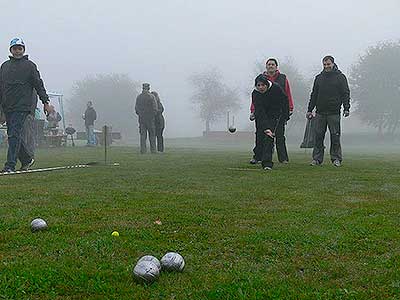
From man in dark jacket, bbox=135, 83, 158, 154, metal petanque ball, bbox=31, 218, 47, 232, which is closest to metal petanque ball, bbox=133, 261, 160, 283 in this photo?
metal petanque ball, bbox=31, 218, 47, 232

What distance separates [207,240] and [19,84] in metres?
6.23

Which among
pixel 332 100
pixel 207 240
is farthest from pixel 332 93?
pixel 207 240

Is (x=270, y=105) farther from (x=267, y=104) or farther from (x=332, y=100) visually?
(x=332, y=100)

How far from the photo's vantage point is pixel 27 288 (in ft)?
9.23

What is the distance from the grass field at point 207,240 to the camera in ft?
9.32

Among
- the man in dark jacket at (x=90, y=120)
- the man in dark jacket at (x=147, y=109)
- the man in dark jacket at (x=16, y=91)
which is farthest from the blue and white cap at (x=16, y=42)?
the man in dark jacket at (x=90, y=120)

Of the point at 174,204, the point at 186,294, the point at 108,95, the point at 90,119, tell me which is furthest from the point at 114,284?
the point at 108,95

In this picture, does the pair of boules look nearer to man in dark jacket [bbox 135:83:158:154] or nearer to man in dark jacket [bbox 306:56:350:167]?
man in dark jacket [bbox 306:56:350:167]

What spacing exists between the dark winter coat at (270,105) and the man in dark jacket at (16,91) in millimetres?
3743

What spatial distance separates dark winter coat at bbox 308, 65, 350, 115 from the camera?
10438 mm

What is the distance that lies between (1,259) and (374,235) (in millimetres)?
2532

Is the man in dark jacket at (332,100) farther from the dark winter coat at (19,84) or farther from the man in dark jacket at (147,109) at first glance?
the man in dark jacket at (147,109)

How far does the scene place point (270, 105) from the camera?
33.3 feet

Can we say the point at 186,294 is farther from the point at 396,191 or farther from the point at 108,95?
the point at 108,95
